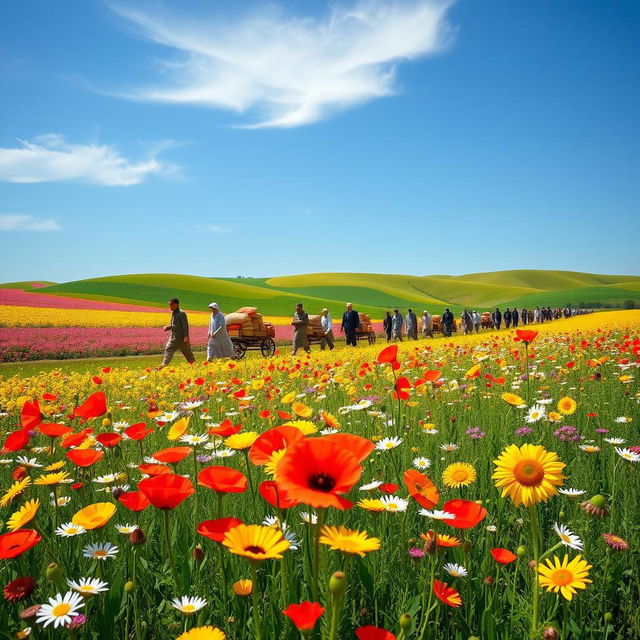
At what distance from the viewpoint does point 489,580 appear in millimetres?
1625

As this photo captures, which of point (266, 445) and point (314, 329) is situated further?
point (314, 329)

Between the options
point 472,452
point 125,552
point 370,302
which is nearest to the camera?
point 125,552

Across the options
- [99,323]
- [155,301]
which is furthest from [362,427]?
[155,301]

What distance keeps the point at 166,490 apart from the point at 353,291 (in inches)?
4220

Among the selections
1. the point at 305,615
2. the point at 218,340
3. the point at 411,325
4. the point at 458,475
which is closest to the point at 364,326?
the point at 411,325

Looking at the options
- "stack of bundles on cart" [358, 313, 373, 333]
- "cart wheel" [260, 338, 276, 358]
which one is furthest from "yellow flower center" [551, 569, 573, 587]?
"stack of bundles on cart" [358, 313, 373, 333]

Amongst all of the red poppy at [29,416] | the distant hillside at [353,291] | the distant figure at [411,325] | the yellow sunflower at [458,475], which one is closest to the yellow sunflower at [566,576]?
the yellow sunflower at [458,475]

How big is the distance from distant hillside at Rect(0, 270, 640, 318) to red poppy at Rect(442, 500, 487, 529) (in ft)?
215

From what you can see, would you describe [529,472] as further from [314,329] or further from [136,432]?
[314,329]

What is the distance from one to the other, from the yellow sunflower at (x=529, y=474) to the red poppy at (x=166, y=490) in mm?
802

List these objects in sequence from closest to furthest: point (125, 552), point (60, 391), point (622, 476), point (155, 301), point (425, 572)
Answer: point (425, 572)
point (125, 552)
point (622, 476)
point (60, 391)
point (155, 301)

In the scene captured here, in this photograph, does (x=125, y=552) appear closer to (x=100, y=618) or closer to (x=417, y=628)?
(x=100, y=618)

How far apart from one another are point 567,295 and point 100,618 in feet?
398

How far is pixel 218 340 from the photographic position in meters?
14.0
